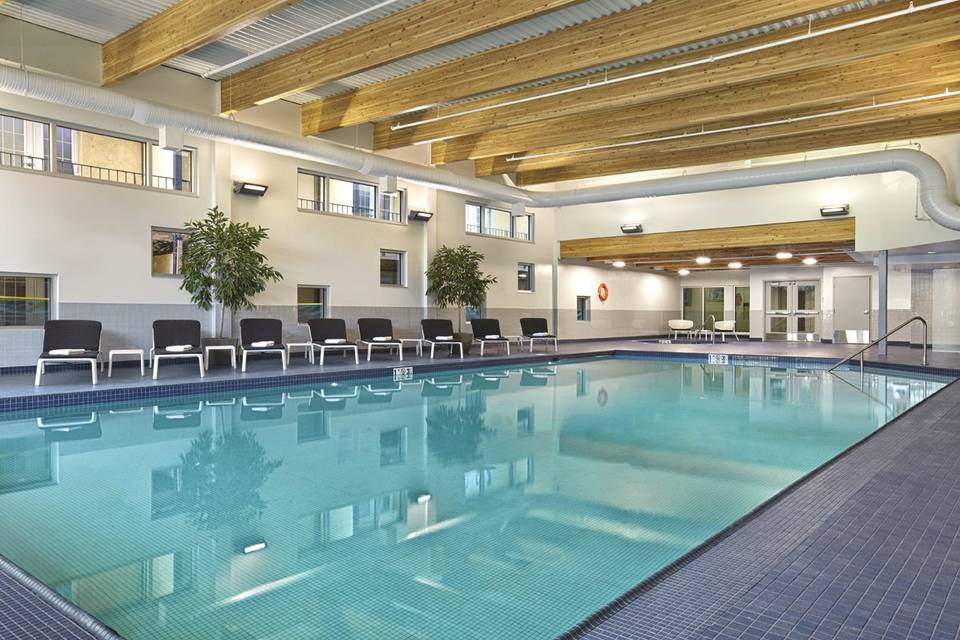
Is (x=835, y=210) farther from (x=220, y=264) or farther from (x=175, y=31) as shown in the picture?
(x=175, y=31)

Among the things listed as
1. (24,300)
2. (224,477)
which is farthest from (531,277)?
(224,477)

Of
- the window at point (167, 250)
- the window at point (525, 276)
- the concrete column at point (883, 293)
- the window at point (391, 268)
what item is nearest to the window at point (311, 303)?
the window at point (391, 268)

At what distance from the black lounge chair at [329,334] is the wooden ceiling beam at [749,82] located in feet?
10.4

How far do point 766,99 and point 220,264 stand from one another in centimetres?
772

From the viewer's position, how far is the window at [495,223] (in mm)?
14594

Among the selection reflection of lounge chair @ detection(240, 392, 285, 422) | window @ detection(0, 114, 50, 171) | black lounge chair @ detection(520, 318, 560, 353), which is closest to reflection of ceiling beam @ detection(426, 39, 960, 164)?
black lounge chair @ detection(520, 318, 560, 353)

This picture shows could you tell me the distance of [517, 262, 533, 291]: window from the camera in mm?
15867

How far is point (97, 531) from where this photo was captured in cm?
306

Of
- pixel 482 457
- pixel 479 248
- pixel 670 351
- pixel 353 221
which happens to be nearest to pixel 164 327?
pixel 353 221

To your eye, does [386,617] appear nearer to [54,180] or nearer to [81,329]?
[81,329]

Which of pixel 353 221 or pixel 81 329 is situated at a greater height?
pixel 353 221

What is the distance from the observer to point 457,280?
1252 centimetres

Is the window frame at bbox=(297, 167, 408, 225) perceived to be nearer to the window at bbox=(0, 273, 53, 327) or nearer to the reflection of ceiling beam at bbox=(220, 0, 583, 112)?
the reflection of ceiling beam at bbox=(220, 0, 583, 112)

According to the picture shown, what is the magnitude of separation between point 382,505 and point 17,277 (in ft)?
23.7
